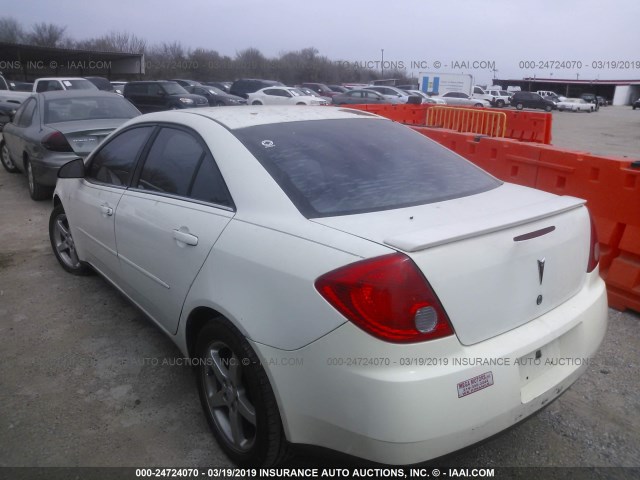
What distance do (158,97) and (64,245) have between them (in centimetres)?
1506

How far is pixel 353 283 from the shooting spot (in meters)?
1.72

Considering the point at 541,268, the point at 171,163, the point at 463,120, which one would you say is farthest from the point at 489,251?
the point at 463,120

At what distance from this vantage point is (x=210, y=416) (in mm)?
2504

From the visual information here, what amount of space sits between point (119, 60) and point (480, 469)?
45.8 m

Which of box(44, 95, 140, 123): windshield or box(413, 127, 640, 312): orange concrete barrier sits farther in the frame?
box(44, 95, 140, 123): windshield

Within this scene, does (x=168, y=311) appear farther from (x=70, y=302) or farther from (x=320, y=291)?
(x=70, y=302)

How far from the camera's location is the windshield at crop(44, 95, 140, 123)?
713cm

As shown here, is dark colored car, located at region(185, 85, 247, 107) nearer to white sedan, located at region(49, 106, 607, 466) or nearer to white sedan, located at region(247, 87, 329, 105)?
white sedan, located at region(247, 87, 329, 105)

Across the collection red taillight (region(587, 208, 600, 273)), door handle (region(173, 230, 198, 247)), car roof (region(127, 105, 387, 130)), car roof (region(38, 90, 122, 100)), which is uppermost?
car roof (region(38, 90, 122, 100))

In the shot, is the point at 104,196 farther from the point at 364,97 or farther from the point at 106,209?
the point at 364,97

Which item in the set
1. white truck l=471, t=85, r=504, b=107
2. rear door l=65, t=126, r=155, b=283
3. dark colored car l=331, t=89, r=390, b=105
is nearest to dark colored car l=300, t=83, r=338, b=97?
dark colored car l=331, t=89, r=390, b=105

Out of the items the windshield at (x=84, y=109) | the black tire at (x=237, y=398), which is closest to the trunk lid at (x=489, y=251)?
the black tire at (x=237, y=398)

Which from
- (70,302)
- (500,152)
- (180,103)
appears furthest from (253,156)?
(180,103)

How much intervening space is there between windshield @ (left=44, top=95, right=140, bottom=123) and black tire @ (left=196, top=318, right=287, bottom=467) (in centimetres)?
581
